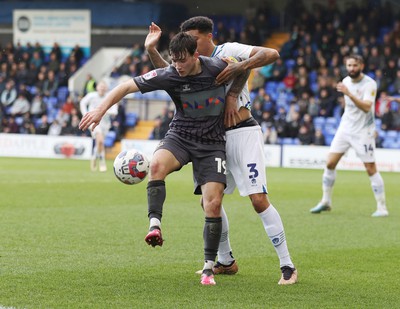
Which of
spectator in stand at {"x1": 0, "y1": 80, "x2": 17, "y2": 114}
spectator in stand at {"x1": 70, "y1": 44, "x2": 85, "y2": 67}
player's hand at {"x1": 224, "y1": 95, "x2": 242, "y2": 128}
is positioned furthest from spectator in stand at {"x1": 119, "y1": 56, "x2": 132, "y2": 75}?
player's hand at {"x1": 224, "y1": 95, "x2": 242, "y2": 128}

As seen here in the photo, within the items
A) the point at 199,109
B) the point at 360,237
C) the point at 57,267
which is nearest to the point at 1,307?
the point at 57,267

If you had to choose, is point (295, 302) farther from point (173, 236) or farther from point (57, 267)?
point (173, 236)

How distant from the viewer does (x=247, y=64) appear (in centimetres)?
743

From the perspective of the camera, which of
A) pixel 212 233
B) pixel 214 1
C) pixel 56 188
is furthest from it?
pixel 214 1

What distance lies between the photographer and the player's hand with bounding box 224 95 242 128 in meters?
7.55

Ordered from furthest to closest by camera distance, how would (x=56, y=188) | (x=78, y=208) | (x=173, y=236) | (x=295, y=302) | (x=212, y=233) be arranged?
(x=56, y=188), (x=78, y=208), (x=173, y=236), (x=212, y=233), (x=295, y=302)

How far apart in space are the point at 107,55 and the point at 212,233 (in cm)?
3206

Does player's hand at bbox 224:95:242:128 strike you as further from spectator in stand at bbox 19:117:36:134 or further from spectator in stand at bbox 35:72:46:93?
spectator in stand at bbox 35:72:46:93

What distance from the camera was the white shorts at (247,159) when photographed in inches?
297

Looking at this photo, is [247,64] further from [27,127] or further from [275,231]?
[27,127]

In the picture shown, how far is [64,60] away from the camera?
38.7m

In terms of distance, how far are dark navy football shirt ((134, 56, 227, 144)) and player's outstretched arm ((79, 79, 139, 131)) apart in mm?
92

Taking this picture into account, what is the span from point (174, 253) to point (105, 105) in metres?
2.47

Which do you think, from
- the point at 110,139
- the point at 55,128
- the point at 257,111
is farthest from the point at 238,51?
the point at 55,128
